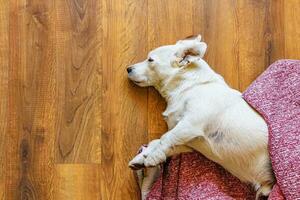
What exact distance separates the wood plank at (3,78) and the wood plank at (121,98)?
38cm

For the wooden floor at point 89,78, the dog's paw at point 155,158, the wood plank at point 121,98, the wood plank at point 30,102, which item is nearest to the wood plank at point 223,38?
the wooden floor at point 89,78

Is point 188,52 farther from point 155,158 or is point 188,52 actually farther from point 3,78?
point 3,78

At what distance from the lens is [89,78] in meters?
1.84

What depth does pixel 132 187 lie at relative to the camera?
1790mm

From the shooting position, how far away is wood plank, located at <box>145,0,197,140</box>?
6.10 feet

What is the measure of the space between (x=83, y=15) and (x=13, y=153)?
617 mm

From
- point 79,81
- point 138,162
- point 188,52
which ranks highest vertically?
point 188,52

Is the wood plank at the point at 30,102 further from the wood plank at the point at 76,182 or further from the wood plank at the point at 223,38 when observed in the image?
the wood plank at the point at 223,38

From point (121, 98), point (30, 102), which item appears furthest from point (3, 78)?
point (121, 98)

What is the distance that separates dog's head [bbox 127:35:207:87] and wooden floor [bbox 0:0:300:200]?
75 mm

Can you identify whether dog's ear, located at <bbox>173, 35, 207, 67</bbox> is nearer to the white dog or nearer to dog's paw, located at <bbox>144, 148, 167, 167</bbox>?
the white dog

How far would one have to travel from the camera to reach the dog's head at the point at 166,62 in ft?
5.70

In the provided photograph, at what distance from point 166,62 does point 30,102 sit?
1.84 ft

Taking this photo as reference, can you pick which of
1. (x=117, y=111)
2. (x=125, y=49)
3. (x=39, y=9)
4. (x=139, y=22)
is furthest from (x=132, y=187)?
(x=39, y=9)
